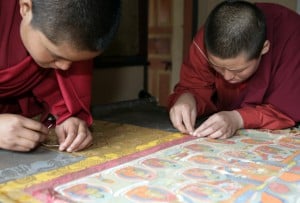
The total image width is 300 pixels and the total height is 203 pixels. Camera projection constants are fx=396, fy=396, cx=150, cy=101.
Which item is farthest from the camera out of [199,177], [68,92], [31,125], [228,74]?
[228,74]

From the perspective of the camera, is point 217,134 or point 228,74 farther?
point 228,74

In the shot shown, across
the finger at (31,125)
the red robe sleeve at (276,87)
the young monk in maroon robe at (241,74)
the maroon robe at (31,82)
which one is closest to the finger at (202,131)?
the young monk in maroon robe at (241,74)

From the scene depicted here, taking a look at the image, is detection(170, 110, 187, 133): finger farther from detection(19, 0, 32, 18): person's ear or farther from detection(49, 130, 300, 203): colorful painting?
detection(19, 0, 32, 18): person's ear

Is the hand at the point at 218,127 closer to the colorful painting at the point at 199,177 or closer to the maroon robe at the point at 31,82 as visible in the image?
the colorful painting at the point at 199,177

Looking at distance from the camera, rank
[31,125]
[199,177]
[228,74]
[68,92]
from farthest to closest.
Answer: [228,74] < [68,92] < [31,125] < [199,177]

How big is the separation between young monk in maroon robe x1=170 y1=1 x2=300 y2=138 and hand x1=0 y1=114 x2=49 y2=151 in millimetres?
389

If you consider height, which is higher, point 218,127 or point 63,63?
point 63,63

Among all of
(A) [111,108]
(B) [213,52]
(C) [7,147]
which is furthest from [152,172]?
(A) [111,108]

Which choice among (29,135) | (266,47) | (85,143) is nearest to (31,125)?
(29,135)

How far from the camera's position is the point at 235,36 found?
989mm

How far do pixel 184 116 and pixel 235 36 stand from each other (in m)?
0.24

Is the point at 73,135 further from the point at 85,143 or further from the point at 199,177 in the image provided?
the point at 199,177

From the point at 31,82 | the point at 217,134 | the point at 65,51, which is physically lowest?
the point at 217,134

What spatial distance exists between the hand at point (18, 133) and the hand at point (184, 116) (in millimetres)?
382
